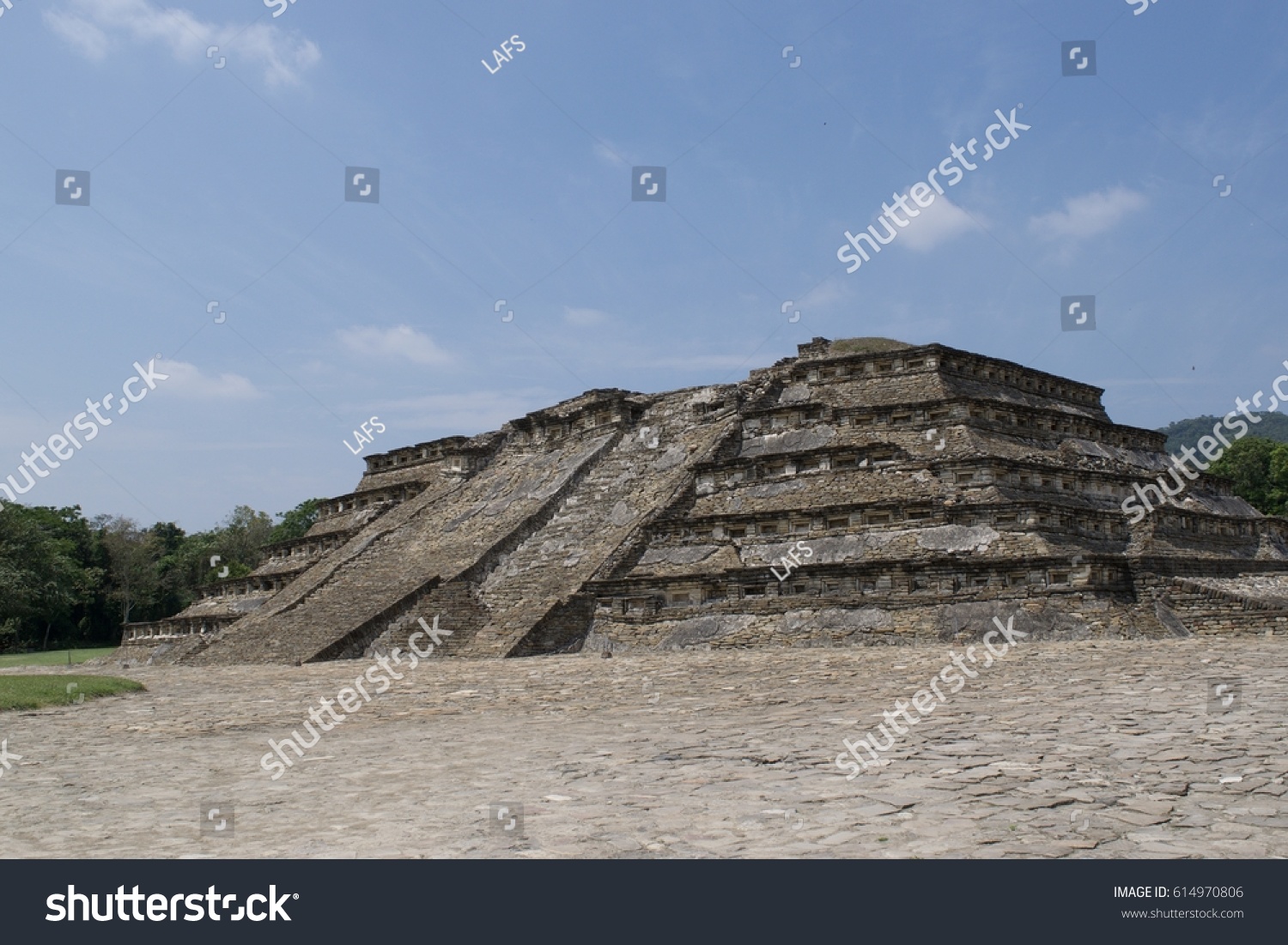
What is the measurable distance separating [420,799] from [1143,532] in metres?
17.0

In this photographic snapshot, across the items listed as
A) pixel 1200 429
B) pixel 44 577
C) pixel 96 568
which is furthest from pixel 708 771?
pixel 1200 429

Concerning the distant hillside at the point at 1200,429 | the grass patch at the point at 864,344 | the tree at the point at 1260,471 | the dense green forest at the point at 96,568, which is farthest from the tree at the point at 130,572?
the distant hillside at the point at 1200,429

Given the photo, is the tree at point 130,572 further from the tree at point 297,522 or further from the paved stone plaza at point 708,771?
the paved stone plaza at point 708,771

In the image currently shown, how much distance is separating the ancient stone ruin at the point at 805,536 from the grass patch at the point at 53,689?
4.71m

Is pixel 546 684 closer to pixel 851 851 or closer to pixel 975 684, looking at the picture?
pixel 975 684

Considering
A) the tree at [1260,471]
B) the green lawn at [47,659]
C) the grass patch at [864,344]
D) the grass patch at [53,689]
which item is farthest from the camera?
the tree at [1260,471]

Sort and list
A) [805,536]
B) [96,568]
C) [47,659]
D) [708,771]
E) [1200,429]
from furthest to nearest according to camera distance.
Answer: [1200,429] < [96,568] < [47,659] < [805,536] < [708,771]

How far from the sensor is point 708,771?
24.2 feet

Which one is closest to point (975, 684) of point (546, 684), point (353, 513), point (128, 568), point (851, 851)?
point (546, 684)

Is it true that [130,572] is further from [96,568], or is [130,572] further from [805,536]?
[805,536]

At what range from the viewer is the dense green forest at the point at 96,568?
133ft

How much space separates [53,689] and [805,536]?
12.5m

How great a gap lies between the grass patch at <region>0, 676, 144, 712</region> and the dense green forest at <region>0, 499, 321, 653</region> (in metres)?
22.1

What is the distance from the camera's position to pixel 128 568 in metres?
51.2
